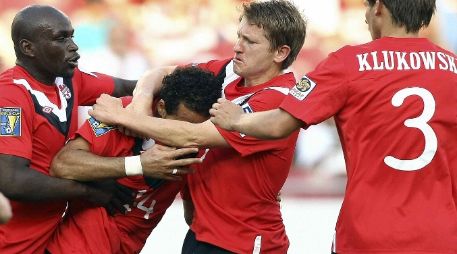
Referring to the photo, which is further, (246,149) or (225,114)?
(246,149)

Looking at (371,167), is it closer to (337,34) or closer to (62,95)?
(62,95)

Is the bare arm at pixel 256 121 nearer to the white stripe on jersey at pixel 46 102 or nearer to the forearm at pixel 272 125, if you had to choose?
the forearm at pixel 272 125

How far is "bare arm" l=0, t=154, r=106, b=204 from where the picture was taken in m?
4.92

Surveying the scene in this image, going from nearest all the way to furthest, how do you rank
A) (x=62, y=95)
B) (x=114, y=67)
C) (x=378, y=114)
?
(x=378, y=114)
(x=62, y=95)
(x=114, y=67)

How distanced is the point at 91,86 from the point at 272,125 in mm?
1511

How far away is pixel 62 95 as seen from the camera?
532 centimetres

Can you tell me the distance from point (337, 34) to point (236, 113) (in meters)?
7.02

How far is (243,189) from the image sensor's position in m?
5.18

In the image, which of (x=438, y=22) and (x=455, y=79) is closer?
(x=455, y=79)

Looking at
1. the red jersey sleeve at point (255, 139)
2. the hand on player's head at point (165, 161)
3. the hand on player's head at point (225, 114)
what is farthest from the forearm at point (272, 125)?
the hand on player's head at point (165, 161)

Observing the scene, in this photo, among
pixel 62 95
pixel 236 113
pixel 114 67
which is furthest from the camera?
pixel 114 67

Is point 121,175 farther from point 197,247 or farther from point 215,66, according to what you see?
point 215,66

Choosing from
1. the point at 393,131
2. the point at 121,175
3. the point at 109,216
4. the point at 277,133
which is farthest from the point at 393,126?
the point at 109,216

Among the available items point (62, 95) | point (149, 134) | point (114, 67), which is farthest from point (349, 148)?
point (114, 67)
